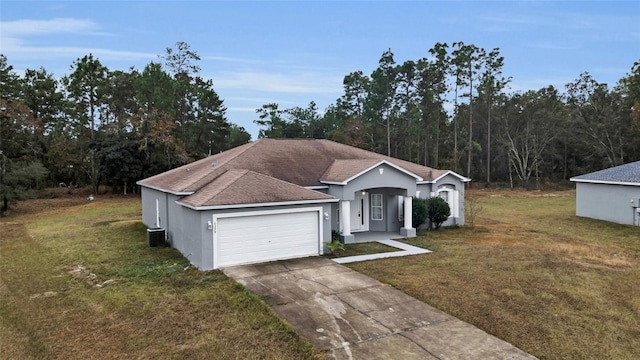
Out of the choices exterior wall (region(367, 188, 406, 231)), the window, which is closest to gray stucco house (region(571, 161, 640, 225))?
exterior wall (region(367, 188, 406, 231))

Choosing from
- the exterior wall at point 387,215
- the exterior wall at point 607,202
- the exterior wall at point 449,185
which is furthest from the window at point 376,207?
the exterior wall at point 607,202

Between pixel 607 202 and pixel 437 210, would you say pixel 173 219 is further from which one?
pixel 607 202

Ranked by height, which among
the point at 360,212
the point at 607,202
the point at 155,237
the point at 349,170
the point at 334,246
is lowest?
the point at 334,246

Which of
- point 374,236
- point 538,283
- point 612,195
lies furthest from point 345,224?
point 612,195

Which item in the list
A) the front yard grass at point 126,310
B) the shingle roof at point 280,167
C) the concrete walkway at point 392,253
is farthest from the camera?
the shingle roof at point 280,167

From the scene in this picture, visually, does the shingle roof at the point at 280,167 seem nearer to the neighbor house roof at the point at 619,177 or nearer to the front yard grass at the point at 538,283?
the front yard grass at the point at 538,283

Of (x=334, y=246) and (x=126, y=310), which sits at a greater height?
(x=334, y=246)

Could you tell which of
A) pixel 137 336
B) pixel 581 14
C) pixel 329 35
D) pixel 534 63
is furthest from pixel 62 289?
pixel 534 63
